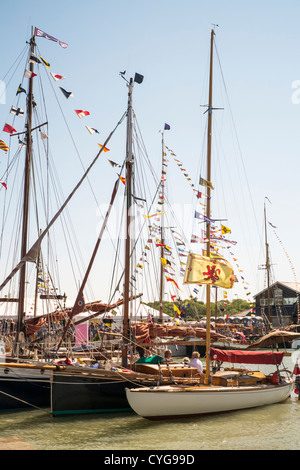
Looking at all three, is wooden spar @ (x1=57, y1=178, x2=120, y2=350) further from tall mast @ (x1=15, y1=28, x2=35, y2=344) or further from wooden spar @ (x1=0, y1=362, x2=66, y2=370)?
tall mast @ (x1=15, y1=28, x2=35, y2=344)

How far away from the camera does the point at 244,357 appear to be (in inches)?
945

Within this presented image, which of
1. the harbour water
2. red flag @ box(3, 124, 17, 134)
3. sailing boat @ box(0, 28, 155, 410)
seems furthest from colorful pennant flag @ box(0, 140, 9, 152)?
the harbour water

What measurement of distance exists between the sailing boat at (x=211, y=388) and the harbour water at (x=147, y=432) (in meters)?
0.48

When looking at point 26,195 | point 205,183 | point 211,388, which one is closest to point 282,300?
point 205,183

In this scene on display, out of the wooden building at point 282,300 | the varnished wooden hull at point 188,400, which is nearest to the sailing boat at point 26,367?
the varnished wooden hull at point 188,400

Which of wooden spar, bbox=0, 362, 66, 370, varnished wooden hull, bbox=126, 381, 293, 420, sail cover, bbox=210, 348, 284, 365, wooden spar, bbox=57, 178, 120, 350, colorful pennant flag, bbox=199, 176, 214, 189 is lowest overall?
varnished wooden hull, bbox=126, 381, 293, 420

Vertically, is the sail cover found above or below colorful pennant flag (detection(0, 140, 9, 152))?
below

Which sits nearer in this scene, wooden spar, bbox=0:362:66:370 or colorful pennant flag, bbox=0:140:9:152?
wooden spar, bbox=0:362:66:370

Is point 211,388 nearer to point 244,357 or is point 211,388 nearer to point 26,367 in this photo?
point 244,357

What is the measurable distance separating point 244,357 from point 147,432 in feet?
26.5

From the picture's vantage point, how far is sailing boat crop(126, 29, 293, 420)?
18.8m

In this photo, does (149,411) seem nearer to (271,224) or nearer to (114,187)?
(114,187)
